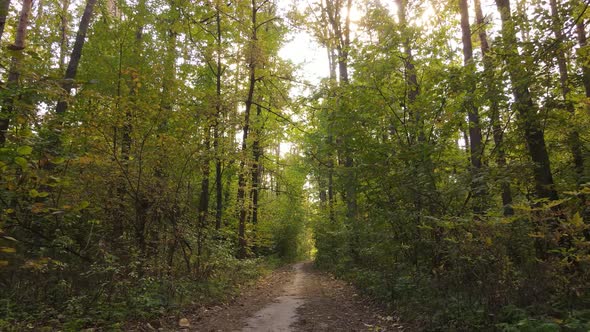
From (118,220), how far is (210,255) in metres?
3.19

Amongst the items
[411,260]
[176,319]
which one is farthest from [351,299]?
[176,319]

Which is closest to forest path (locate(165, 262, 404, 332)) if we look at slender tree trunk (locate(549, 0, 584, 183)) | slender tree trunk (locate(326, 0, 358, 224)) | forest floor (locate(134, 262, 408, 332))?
forest floor (locate(134, 262, 408, 332))

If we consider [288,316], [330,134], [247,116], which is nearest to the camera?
[288,316]

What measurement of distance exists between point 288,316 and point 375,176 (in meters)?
3.66

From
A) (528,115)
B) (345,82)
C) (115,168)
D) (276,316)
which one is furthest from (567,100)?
(115,168)

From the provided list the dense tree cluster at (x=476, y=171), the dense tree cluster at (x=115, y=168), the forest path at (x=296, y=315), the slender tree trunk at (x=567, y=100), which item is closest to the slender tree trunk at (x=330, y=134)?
the dense tree cluster at (x=476, y=171)

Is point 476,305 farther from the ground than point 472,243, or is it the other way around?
point 472,243

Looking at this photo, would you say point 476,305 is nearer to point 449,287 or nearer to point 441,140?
point 449,287

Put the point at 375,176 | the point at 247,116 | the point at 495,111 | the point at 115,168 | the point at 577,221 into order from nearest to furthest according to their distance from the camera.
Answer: the point at 577,221, the point at 495,111, the point at 115,168, the point at 375,176, the point at 247,116

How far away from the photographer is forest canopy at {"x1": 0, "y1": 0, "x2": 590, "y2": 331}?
483 cm

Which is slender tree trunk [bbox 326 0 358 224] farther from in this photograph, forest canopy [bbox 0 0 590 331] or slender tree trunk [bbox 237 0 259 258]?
slender tree trunk [bbox 237 0 259 258]

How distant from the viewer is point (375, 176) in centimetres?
851

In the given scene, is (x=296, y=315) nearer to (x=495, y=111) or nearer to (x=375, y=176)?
(x=375, y=176)

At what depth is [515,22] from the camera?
6.01 m
